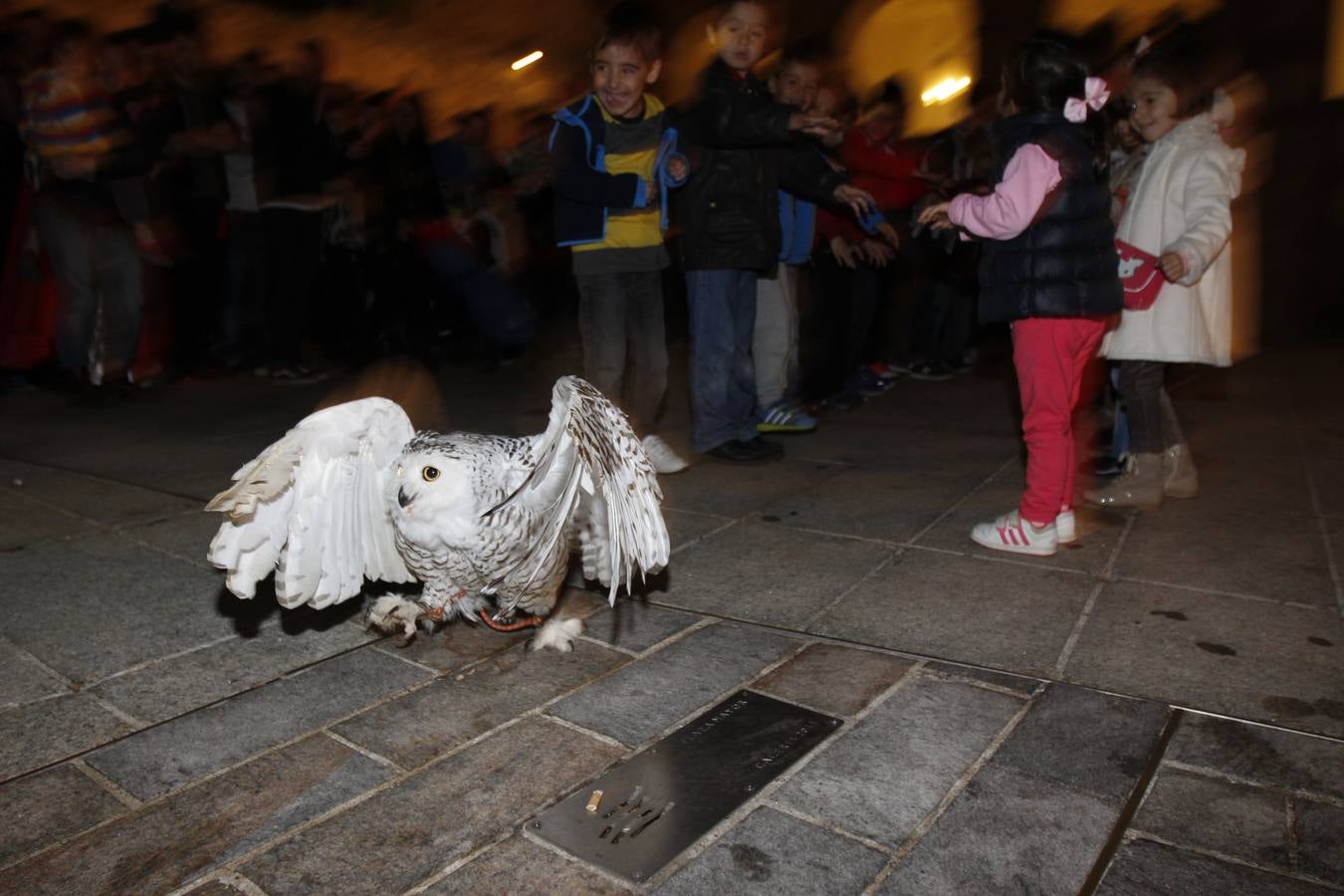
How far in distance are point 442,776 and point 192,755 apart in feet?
2.26

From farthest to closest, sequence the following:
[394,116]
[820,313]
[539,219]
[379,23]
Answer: [379,23] < [539,219] < [394,116] < [820,313]

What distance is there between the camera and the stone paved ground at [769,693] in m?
2.05

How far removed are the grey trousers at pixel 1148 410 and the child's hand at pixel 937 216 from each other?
1395mm

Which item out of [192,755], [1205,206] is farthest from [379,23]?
[192,755]

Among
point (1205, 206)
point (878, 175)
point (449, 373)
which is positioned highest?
point (878, 175)

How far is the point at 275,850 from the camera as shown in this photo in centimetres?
208

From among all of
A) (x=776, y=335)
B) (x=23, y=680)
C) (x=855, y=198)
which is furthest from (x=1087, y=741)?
(x=776, y=335)

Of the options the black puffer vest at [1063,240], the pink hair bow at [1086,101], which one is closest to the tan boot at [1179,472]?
the black puffer vest at [1063,240]

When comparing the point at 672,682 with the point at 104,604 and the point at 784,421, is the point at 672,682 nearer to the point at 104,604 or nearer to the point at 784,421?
the point at 104,604

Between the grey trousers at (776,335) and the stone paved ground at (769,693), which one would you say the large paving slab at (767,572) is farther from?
the grey trousers at (776,335)

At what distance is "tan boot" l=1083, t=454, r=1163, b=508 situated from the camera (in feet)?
14.6

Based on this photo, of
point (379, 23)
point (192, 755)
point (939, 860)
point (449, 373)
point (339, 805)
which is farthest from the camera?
point (379, 23)

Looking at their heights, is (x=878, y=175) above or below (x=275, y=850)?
above

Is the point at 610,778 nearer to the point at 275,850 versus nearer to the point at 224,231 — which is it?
the point at 275,850
